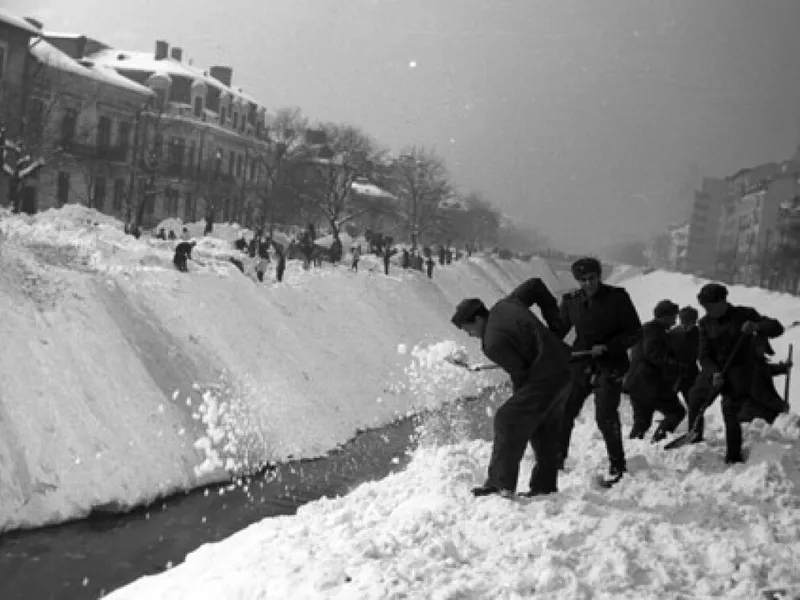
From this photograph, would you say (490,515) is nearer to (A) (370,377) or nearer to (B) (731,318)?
(B) (731,318)

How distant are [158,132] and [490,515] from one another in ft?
129

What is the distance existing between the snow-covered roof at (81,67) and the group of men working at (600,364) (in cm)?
3654

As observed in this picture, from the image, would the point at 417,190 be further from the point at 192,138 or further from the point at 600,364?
the point at 600,364

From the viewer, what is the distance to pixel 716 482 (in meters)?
7.75

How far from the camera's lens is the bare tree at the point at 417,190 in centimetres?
7356

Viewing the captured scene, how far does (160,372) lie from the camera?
15094mm

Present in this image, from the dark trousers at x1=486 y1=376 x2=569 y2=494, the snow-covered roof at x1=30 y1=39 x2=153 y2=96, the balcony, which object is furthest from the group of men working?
the snow-covered roof at x1=30 y1=39 x2=153 y2=96

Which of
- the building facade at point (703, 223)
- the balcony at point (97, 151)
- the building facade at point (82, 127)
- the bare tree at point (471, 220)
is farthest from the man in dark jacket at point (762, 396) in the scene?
the building facade at point (703, 223)

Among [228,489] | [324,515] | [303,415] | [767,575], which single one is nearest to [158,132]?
[303,415]

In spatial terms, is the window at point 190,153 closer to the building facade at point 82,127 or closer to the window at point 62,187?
the building facade at point 82,127

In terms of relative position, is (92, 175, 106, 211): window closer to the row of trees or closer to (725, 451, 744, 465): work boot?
the row of trees

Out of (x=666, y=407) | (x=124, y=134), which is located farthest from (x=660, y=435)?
(x=124, y=134)

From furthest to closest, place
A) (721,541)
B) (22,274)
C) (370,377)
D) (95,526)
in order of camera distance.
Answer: (370,377)
(22,274)
(95,526)
(721,541)

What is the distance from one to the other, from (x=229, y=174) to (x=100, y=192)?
31.9 ft
